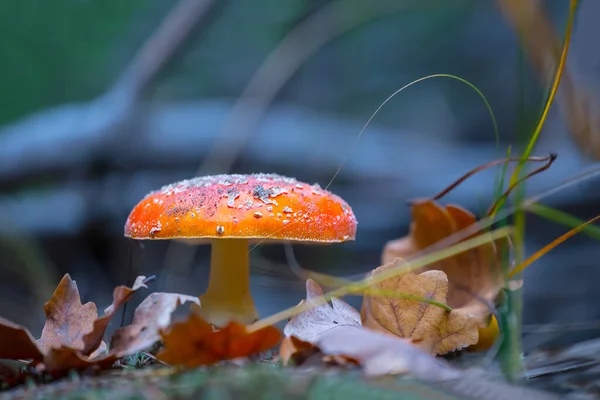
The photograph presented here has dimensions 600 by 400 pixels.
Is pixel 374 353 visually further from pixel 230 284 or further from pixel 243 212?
pixel 230 284

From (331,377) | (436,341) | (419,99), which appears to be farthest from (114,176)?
(419,99)

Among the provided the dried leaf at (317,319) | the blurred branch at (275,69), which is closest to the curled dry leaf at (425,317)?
the dried leaf at (317,319)

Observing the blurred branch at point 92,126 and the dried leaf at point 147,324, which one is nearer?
the dried leaf at point 147,324

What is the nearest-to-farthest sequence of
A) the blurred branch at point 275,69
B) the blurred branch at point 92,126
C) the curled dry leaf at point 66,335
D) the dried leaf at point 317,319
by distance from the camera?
the curled dry leaf at point 66,335
the dried leaf at point 317,319
the blurred branch at point 275,69
the blurred branch at point 92,126

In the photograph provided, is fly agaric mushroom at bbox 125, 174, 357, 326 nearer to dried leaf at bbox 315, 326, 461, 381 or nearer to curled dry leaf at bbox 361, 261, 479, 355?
curled dry leaf at bbox 361, 261, 479, 355

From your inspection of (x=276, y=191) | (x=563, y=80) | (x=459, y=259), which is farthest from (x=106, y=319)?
(x=563, y=80)

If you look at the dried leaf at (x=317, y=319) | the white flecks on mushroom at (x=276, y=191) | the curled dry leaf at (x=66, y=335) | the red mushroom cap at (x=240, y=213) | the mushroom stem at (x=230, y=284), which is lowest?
the mushroom stem at (x=230, y=284)

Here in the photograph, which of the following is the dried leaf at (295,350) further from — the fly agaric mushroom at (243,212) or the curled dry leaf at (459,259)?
the curled dry leaf at (459,259)

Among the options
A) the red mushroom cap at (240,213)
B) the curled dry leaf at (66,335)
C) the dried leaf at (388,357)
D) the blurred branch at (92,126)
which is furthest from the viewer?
the blurred branch at (92,126)
